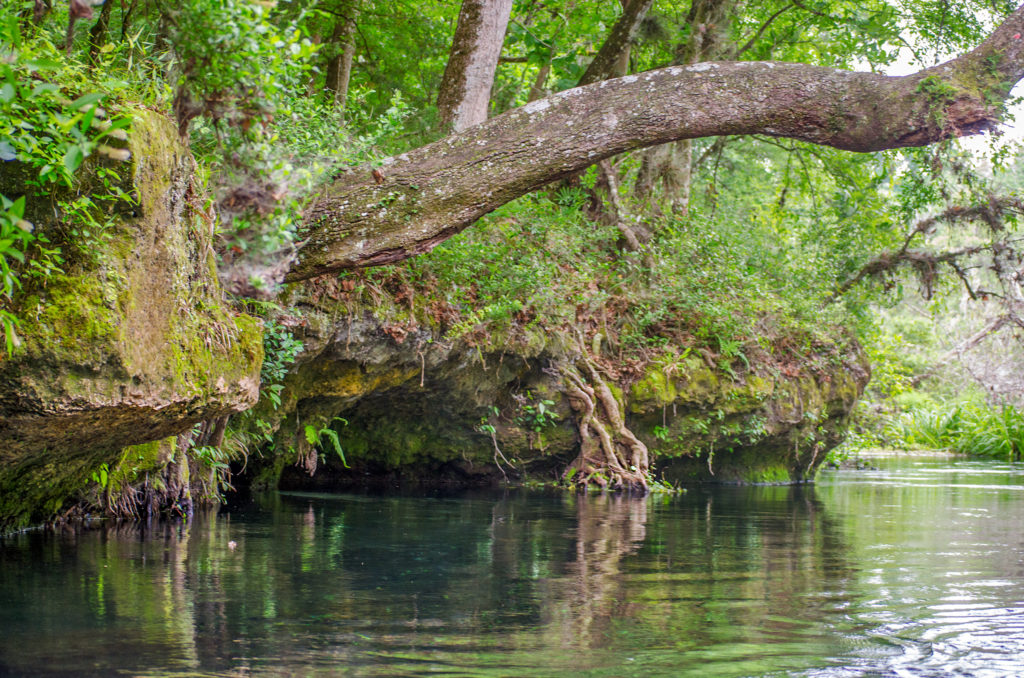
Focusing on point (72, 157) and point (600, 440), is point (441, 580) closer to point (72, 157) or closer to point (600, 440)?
point (72, 157)

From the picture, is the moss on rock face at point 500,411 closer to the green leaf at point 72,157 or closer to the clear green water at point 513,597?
the clear green water at point 513,597

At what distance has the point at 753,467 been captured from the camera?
1560cm

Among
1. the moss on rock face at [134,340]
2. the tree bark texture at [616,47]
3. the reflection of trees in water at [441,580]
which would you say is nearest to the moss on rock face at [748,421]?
the reflection of trees in water at [441,580]

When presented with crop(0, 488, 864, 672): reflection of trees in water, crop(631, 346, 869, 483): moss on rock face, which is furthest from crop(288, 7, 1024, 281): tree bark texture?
crop(631, 346, 869, 483): moss on rock face

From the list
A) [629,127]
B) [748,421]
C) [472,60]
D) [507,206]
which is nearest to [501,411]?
[507,206]

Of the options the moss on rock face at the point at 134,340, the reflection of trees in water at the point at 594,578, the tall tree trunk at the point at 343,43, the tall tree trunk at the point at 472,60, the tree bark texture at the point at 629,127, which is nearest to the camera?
the reflection of trees in water at the point at 594,578

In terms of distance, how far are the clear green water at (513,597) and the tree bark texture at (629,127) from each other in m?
2.43

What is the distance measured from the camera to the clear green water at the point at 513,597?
12.0 feet

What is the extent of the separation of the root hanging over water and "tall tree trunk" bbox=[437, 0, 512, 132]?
163 inches

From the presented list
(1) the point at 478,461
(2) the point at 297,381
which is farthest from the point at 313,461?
(1) the point at 478,461

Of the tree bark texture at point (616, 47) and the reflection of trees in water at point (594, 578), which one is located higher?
the tree bark texture at point (616, 47)

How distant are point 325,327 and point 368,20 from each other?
17.7 feet

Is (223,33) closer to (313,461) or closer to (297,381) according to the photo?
(297,381)

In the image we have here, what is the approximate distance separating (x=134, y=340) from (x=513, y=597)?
2500 mm
